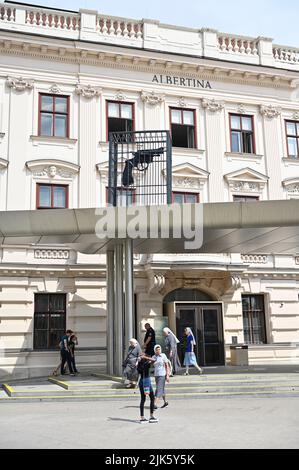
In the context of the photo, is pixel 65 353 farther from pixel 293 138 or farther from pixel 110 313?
pixel 293 138

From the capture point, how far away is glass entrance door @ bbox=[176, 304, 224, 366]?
2198 centimetres

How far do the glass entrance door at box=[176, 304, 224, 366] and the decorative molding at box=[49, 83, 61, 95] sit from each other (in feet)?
33.9

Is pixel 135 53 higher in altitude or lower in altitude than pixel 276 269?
higher

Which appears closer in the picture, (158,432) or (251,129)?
(158,432)

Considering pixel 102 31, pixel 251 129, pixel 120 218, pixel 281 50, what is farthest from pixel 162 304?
pixel 281 50

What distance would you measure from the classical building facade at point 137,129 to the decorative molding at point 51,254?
0.06 meters

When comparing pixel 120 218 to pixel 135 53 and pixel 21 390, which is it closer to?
pixel 21 390

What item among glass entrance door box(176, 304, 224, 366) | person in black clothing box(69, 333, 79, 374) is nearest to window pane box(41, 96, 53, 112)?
person in black clothing box(69, 333, 79, 374)

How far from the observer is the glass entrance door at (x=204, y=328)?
2198 cm

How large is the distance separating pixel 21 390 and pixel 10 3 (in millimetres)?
17162

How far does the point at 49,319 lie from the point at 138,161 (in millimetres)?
7339

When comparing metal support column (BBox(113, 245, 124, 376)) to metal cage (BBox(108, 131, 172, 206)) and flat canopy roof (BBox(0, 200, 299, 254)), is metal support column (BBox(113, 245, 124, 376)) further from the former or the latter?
metal cage (BBox(108, 131, 172, 206))
